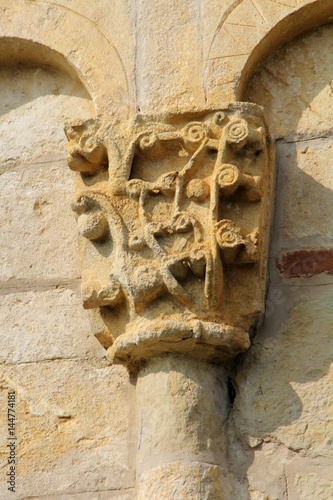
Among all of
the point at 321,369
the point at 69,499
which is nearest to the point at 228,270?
the point at 321,369

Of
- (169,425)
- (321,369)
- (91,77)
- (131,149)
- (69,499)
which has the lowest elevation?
(69,499)

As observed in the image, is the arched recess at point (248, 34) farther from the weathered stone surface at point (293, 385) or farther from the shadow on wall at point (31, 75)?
the weathered stone surface at point (293, 385)

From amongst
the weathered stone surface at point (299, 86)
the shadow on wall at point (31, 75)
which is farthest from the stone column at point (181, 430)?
the shadow on wall at point (31, 75)

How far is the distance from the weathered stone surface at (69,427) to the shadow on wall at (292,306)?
37cm

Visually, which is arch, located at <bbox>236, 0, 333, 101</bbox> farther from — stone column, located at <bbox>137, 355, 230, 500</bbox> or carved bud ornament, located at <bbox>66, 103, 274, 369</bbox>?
stone column, located at <bbox>137, 355, 230, 500</bbox>

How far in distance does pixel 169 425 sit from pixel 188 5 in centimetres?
152

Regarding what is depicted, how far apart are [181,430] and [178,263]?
0.49 m

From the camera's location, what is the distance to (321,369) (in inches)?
94.0

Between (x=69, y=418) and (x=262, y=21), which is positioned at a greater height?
(x=262, y=21)

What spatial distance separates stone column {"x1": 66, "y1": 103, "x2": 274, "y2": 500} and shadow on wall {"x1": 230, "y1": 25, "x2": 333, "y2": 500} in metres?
0.09

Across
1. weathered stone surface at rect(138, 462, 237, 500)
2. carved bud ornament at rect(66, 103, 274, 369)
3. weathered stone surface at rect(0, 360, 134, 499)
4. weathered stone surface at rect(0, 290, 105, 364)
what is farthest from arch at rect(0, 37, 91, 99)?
weathered stone surface at rect(138, 462, 237, 500)

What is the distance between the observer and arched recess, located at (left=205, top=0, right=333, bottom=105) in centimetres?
271

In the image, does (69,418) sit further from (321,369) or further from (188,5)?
(188,5)

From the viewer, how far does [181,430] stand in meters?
2.30
